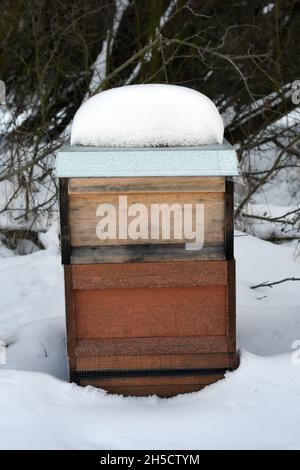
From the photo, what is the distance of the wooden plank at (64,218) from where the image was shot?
9.00ft

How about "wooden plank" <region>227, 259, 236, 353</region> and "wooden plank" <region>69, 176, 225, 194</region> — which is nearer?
"wooden plank" <region>69, 176, 225, 194</region>

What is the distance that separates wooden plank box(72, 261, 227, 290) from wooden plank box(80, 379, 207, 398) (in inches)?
17.1

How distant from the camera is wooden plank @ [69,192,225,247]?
2.76 m

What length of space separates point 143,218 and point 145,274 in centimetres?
23

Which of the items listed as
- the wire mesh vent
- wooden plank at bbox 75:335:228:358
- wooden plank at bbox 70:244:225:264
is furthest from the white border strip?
the wire mesh vent

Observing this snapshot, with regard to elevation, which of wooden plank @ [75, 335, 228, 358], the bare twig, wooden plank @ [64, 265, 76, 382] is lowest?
the bare twig

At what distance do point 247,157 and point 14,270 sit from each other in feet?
10.9

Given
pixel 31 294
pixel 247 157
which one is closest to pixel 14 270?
pixel 31 294

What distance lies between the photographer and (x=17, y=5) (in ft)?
22.4

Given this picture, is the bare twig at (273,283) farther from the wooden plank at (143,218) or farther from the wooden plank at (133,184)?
the wooden plank at (133,184)

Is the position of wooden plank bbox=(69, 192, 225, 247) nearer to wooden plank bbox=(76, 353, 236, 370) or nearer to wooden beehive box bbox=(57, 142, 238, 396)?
wooden beehive box bbox=(57, 142, 238, 396)

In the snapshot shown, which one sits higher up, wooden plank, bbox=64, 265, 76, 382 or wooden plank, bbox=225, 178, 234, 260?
wooden plank, bbox=225, 178, 234, 260

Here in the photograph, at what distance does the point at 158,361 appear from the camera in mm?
2916
